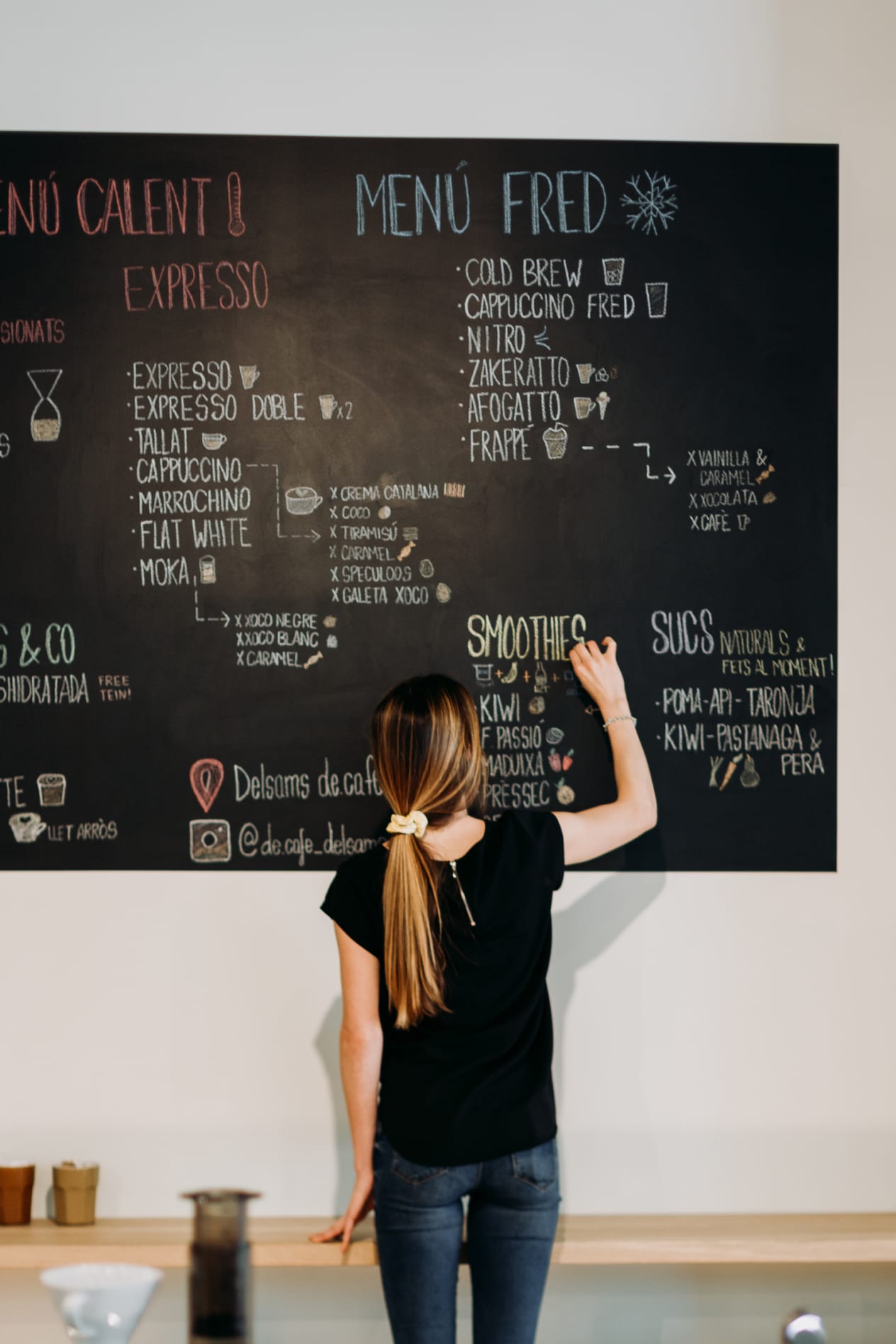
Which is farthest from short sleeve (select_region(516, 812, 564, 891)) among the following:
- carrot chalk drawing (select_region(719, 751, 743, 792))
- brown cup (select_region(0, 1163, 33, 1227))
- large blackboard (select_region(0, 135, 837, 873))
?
brown cup (select_region(0, 1163, 33, 1227))

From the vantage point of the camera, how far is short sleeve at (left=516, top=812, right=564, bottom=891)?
2.26m

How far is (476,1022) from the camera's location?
2.17 meters

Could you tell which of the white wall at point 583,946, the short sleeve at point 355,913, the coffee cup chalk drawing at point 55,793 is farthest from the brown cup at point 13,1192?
the short sleeve at point 355,913

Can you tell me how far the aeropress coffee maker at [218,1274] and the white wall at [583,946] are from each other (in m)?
1.56

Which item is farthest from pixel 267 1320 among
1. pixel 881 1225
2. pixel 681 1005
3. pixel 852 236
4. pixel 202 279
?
pixel 852 236

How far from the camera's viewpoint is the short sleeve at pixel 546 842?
226cm

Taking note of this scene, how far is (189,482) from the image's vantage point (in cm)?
280

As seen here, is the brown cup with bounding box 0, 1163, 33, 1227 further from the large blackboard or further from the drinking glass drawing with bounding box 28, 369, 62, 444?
the drinking glass drawing with bounding box 28, 369, 62, 444

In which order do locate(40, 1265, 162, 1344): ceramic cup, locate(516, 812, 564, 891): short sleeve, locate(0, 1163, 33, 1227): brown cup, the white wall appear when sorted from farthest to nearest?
the white wall → locate(0, 1163, 33, 1227): brown cup → locate(516, 812, 564, 891): short sleeve → locate(40, 1265, 162, 1344): ceramic cup

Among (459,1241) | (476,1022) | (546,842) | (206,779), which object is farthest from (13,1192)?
(546,842)

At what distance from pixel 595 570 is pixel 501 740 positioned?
18.6 inches

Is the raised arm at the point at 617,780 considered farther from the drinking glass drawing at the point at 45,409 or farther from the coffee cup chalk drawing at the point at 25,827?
the drinking glass drawing at the point at 45,409

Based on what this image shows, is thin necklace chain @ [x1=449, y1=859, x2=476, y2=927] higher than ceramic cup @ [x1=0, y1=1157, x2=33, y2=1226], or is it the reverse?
thin necklace chain @ [x1=449, y1=859, x2=476, y2=927]

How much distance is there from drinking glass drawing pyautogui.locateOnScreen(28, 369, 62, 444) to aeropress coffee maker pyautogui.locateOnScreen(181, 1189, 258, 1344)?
2060 mm
